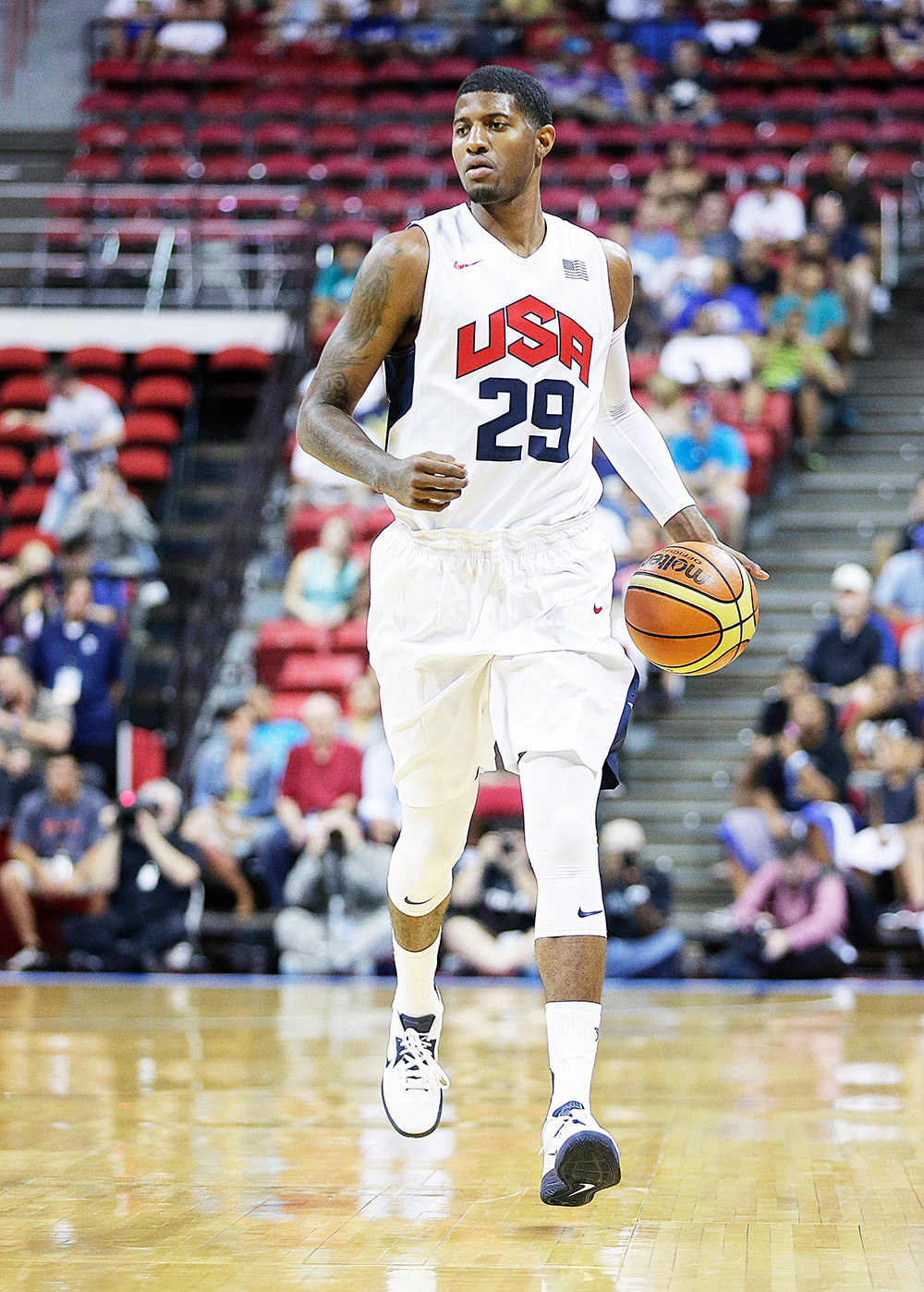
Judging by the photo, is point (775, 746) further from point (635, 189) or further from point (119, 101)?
point (119, 101)

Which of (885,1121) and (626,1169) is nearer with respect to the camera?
(626,1169)

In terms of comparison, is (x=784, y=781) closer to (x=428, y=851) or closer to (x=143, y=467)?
(x=143, y=467)

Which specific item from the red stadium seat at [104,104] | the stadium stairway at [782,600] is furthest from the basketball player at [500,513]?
the red stadium seat at [104,104]

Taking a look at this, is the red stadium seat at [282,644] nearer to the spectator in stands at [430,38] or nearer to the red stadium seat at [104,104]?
the red stadium seat at [104,104]

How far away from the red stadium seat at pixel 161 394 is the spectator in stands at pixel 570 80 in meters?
4.58

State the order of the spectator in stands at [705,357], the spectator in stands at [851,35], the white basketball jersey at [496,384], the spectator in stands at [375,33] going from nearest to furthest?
the white basketball jersey at [496,384] → the spectator in stands at [705,357] → the spectator in stands at [851,35] → the spectator in stands at [375,33]

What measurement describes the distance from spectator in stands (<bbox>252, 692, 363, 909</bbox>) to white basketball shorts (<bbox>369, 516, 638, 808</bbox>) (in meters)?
5.62

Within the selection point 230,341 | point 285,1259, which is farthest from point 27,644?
point 285,1259

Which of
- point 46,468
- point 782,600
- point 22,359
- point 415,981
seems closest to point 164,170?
point 22,359

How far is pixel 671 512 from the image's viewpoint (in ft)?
14.2

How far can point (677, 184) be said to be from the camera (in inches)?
557

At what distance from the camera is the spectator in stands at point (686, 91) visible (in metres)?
16.0

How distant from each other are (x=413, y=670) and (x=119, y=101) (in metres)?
15.1

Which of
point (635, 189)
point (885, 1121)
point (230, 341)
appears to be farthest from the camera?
point (635, 189)
